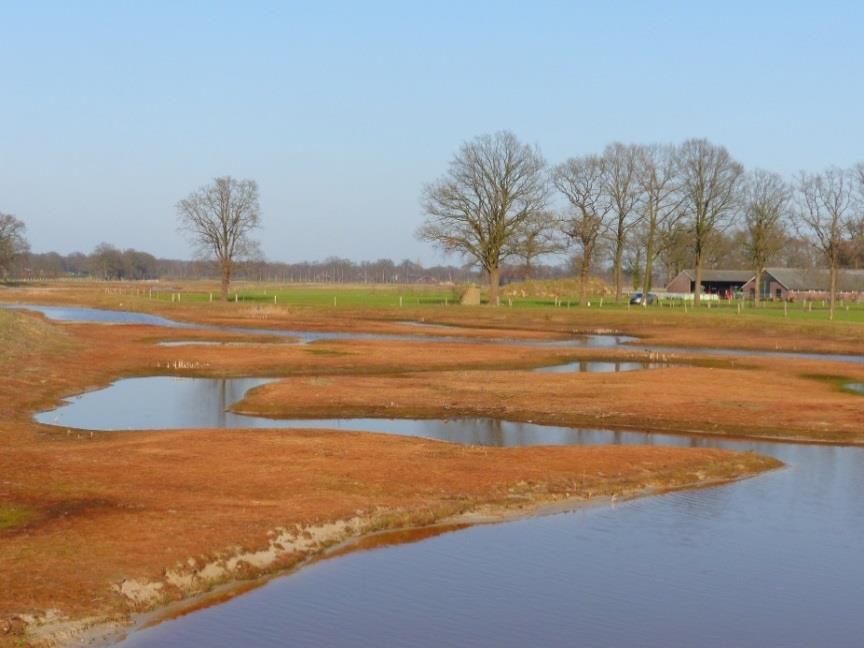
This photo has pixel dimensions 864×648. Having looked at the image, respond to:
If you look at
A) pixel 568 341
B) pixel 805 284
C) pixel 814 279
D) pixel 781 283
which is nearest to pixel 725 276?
pixel 781 283

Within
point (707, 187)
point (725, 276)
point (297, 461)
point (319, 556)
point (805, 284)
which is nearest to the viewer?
point (319, 556)

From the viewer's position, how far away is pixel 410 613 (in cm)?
1429

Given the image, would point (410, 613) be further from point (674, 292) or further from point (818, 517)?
point (674, 292)

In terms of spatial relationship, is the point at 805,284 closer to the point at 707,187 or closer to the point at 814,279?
the point at 814,279

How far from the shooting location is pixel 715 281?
511 feet

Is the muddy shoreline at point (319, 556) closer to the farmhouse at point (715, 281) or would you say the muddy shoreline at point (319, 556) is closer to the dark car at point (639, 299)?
the dark car at point (639, 299)

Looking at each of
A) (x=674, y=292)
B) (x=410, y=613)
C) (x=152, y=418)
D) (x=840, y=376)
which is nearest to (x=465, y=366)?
(x=840, y=376)

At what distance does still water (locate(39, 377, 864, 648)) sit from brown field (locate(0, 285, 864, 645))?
1100 mm

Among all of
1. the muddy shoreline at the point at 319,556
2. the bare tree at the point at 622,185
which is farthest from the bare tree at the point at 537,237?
the muddy shoreline at the point at 319,556

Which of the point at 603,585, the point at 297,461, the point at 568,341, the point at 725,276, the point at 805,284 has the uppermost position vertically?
the point at 725,276

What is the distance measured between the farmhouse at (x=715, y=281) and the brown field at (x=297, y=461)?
10275 cm

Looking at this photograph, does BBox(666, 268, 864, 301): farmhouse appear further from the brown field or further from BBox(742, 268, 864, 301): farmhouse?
the brown field

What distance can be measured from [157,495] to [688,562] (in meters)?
10.1

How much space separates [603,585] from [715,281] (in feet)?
482
